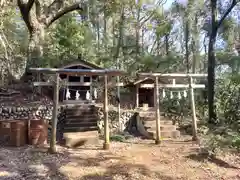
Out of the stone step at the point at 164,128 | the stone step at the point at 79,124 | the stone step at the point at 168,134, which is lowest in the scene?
the stone step at the point at 168,134

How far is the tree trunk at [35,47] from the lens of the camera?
1304 cm

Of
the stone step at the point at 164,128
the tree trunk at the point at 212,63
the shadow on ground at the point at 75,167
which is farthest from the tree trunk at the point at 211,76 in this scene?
the shadow on ground at the point at 75,167

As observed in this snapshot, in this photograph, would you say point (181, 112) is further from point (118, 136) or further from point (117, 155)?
point (117, 155)

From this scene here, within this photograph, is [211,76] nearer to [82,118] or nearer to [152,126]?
[152,126]

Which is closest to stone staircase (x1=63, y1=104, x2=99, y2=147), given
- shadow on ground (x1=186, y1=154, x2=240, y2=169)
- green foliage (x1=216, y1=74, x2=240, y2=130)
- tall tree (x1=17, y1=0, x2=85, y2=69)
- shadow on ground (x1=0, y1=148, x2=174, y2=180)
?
shadow on ground (x1=0, y1=148, x2=174, y2=180)

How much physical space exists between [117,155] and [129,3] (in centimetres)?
1389

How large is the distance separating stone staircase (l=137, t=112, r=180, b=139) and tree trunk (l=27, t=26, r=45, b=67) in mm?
5827

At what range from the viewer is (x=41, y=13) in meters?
14.6

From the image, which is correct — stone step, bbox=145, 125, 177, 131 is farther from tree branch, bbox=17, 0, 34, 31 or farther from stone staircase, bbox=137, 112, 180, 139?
tree branch, bbox=17, 0, 34, 31

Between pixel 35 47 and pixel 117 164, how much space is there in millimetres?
9357

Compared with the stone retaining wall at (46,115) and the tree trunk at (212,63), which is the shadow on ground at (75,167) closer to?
the stone retaining wall at (46,115)

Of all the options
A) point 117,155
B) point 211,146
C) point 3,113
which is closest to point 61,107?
point 3,113

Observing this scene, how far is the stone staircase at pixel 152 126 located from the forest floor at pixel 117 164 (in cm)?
180

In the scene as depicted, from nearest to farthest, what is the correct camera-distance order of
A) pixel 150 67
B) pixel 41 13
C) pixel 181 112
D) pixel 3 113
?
pixel 3 113, pixel 181 112, pixel 41 13, pixel 150 67
